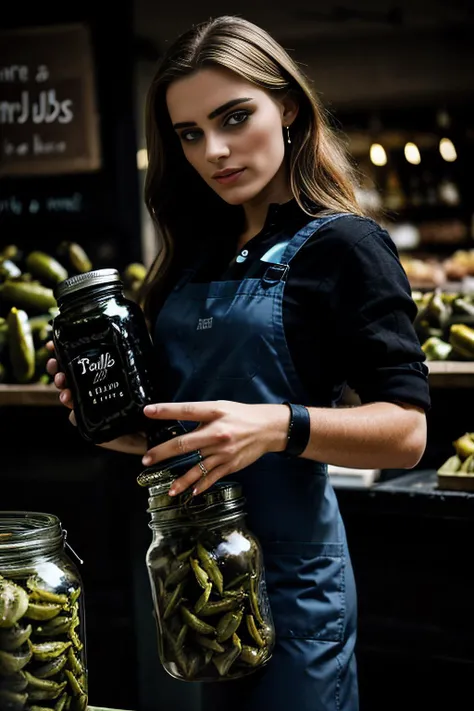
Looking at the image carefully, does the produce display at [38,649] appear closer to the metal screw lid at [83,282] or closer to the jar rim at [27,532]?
the jar rim at [27,532]

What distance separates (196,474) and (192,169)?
0.67 metres

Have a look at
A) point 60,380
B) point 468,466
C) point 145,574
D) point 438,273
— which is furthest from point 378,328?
point 438,273

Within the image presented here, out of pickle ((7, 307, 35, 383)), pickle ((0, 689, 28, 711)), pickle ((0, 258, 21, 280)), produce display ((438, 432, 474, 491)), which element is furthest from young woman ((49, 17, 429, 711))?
pickle ((0, 258, 21, 280))

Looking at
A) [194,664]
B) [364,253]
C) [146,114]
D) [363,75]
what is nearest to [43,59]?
[146,114]

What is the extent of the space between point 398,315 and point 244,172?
309 millimetres

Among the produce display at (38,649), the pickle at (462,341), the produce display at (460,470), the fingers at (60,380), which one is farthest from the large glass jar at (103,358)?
the pickle at (462,341)

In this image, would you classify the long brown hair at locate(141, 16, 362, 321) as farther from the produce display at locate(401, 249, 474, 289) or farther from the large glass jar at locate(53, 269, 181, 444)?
the produce display at locate(401, 249, 474, 289)

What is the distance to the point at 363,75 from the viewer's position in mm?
8094

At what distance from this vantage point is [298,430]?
1.23 m

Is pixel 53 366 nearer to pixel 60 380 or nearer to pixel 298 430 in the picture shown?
pixel 60 380

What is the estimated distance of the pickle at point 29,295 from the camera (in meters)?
2.66

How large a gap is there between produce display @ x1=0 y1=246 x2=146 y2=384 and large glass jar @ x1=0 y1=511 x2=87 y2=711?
1.34 m

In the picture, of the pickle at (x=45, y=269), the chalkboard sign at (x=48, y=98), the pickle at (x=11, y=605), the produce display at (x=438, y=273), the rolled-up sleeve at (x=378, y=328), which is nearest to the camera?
the pickle at (x=11, y=605)

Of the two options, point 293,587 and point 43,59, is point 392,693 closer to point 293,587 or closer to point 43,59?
point 293,587
